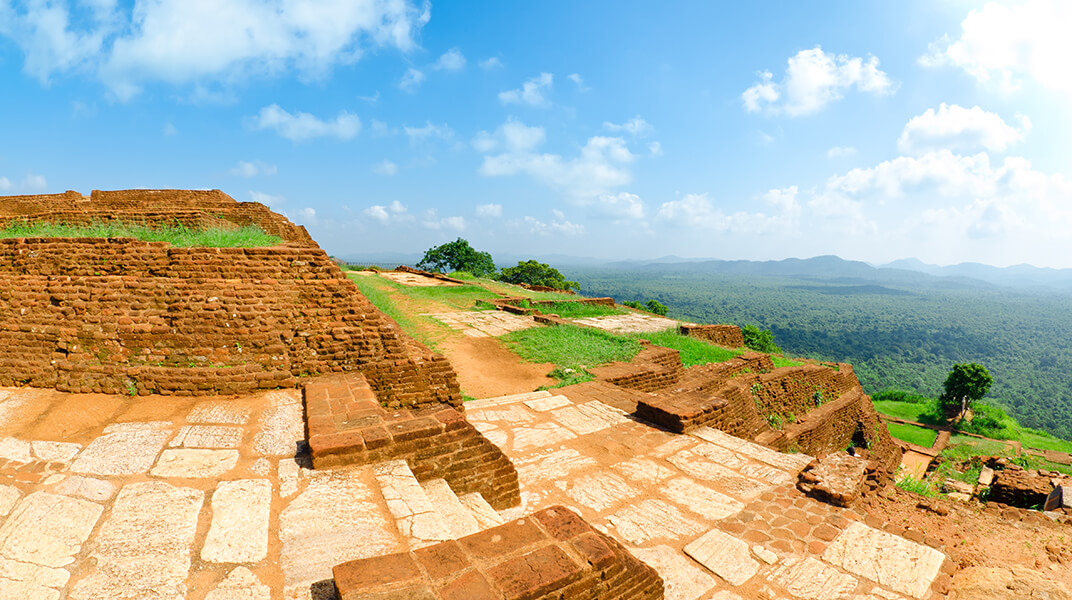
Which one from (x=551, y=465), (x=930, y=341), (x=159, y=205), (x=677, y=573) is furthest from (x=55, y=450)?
(x=930, y=341)

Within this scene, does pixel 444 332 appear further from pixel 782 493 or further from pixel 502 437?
pixel 782 493

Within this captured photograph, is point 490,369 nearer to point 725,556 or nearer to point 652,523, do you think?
point 652,523

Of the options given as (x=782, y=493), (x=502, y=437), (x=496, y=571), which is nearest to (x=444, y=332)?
(x=502, y=437)

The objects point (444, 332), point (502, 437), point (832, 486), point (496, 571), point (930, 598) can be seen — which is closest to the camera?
point (496, 571)

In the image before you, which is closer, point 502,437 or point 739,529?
point 739,529

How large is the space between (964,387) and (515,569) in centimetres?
A: 3821

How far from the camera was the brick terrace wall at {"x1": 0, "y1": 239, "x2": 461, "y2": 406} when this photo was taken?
4.17 meters

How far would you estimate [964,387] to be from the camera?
27.9 m

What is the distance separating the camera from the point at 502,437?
5062 millimetres

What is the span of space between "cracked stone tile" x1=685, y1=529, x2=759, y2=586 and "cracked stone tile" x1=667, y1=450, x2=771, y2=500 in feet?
2.45

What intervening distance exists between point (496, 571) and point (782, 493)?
3308 mm

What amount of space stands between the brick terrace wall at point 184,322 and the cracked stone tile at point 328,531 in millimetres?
2224

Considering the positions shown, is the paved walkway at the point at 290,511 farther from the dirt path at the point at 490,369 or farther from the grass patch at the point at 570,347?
the grass patch at the point at 570,347

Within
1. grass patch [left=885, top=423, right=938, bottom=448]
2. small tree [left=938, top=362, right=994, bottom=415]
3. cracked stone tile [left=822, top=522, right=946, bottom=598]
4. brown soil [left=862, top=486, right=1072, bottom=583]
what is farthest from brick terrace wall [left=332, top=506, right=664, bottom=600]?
small tree [left=938, top=362, right=994, bottom=415]
